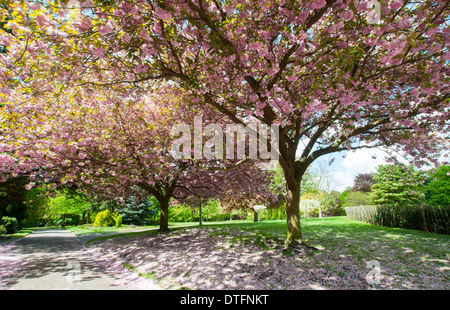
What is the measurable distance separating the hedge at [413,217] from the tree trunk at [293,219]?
8.46m

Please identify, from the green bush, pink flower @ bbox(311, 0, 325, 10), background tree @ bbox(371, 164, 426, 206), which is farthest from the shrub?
background tree @ bbox(371, 164, 426, 206)

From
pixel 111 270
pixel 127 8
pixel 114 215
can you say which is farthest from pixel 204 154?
pixel 114 215

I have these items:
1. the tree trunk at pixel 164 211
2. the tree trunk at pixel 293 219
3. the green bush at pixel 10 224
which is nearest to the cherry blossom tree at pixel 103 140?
the tree trunk at pixel 293 219

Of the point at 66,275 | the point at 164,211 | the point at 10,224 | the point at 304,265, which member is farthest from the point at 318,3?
the point at 10,224

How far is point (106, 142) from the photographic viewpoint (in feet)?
31.7

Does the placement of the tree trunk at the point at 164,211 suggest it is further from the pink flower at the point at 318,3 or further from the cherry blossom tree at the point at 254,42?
the pink flower at the point at 318,3

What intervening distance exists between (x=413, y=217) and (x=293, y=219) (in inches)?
378

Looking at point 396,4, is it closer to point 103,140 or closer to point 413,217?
point 103,140

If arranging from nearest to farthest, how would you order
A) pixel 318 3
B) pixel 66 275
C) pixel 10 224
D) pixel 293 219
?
1. pixel 318 3
2. pixel 66 275
3. pixel 293 219
4. pixel 10 224

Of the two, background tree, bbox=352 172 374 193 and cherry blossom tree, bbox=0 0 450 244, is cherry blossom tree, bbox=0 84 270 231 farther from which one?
background tree, bbox=352 172 374 193

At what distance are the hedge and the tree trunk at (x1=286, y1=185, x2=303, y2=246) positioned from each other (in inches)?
333

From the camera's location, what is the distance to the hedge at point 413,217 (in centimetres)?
1078

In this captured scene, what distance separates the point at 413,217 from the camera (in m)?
12.5
